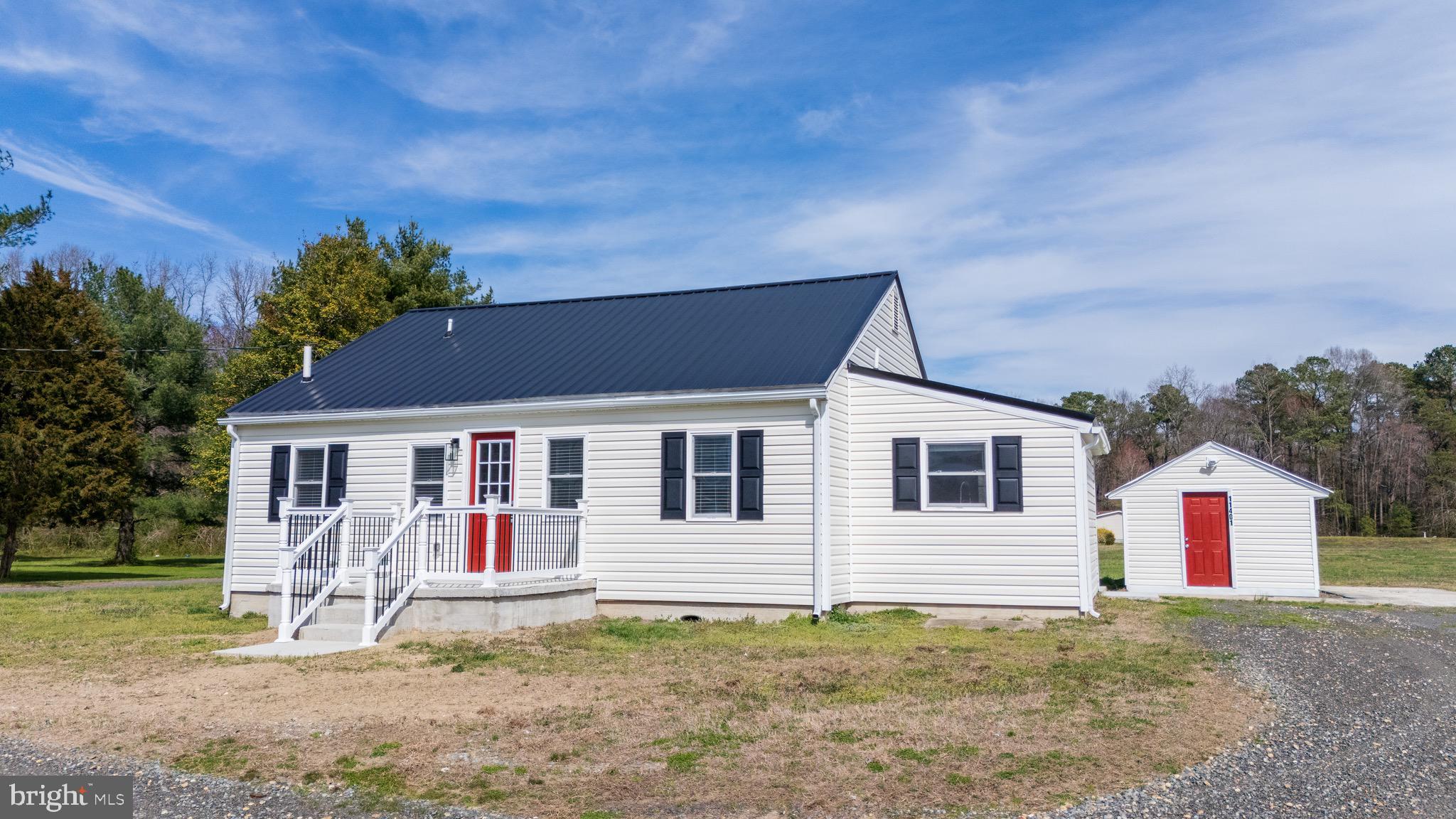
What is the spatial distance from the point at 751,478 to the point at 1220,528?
1108 cm

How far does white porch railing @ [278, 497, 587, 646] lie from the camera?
1227 cm

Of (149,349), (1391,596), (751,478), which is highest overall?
(149,349)

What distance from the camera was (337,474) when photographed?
15.8m

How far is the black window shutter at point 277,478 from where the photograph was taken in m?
16.1

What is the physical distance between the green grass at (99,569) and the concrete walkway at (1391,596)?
27942 mm

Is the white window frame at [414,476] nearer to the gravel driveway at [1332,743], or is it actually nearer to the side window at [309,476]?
the side window at [309,476]

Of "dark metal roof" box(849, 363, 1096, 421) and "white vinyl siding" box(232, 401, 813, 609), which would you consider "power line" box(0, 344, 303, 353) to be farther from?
"dark metal roof" box(849, 363, 1096, 421)

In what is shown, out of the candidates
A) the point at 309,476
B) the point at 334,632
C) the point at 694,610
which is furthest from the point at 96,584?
the point at 694,610

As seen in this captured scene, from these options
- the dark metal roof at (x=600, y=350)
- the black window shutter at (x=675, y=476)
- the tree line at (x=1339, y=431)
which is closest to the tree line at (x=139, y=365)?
the dark metal roof at (x=600, y=350)

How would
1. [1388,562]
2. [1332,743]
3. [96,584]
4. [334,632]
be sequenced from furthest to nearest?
[1388,562], [96,584], [334,632], [1332,743]

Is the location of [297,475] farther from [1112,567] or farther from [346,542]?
[1112,567]

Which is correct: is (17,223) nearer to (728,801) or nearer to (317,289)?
(317,289)

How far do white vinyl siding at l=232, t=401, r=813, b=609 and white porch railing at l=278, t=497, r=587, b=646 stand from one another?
0.66 meters

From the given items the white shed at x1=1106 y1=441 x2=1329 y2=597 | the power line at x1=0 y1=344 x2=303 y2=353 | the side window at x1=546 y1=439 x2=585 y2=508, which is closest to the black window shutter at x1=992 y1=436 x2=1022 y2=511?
the side window at x1=546 y1=439 x2=585 y2=508
